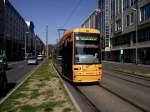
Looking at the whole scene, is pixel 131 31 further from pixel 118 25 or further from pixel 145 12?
pixel 118 25

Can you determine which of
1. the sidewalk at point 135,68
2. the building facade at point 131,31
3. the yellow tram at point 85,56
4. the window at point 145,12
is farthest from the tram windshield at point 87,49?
the window at point 145,12

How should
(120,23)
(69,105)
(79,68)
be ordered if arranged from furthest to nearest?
(120,23) < (79,68) < (69,105)

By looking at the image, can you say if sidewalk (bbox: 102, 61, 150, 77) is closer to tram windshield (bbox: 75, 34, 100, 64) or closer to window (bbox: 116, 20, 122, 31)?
tram windshield (bbox: 75, 34, 100, 64)

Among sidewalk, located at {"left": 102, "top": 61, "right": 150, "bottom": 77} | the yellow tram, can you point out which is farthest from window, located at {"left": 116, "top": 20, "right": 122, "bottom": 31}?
the yellow tram

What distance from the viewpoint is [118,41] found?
79438 millimetres

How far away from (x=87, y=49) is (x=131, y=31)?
50108mm

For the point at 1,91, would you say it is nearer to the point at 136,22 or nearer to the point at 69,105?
the point at 69,105

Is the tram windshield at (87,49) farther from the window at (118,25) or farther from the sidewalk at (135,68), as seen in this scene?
the window at (118,25)

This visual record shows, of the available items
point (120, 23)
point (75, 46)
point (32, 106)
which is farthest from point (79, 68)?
point (120, 23)

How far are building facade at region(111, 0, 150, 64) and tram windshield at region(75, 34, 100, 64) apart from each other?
1499 inches

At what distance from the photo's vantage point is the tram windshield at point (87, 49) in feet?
57.3

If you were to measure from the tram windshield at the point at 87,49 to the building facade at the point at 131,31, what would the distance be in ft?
125

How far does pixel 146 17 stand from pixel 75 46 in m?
42.2

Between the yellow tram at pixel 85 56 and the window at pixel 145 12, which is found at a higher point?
the window at pixel 145 12
